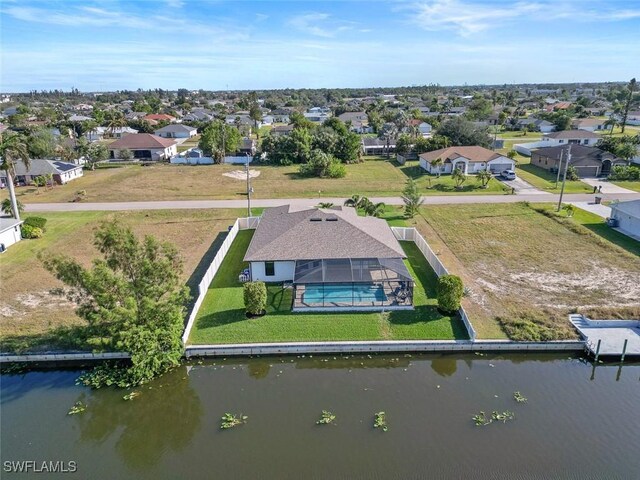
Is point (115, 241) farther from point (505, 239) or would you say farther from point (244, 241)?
point (505, 239)

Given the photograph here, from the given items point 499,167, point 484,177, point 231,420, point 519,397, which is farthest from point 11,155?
point 499,167

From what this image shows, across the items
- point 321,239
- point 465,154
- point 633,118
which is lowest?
point 321,239

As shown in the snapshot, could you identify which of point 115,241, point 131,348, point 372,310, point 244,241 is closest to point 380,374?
point 372,310

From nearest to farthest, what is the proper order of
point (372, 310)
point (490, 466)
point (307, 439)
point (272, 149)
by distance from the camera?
point (490, 466), point (307, 439), point (372, 310), point (272, 149)

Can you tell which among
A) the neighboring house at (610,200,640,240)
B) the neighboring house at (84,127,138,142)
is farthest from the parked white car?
the neighboring house at (84,127,138,142)

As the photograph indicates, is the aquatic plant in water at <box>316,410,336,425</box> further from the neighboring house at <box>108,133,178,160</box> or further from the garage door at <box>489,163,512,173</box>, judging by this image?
the neighboring house at <box>108,133,178,160</box>

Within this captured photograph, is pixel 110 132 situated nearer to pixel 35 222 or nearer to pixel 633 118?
pixel 35 222
